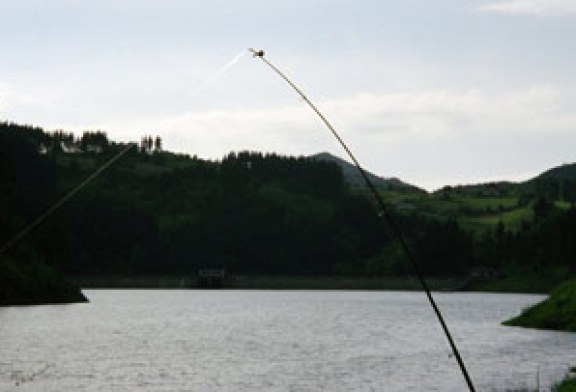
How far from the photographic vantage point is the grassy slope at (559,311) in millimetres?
91750

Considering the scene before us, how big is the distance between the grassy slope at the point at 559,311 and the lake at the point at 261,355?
1845 millimetres

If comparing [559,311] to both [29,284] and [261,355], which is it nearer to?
[261,355]

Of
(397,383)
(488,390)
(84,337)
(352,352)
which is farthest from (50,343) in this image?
(488,390)

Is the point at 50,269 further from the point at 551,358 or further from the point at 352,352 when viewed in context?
the point at 551,358

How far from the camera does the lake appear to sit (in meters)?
52.3

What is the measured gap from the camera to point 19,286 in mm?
129250

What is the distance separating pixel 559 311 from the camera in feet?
312

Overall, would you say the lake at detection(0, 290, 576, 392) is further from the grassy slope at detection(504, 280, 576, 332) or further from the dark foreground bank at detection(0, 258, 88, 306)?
the dark foreground bank at detection(0, 258, 88, 306)

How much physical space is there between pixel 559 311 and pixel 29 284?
69491 mm

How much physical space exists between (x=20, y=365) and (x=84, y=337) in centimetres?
2787

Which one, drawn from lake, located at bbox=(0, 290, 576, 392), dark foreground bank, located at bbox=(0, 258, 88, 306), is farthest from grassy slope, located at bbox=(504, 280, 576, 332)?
dark foreground bank, located at bbox=(0, 258, 88, 306)

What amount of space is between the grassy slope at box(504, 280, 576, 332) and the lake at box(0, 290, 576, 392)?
1845 mm

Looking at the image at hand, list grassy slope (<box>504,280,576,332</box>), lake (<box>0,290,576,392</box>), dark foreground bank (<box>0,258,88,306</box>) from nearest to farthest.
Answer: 1. lake (<box>0,290,576,392</box>)
2. grassy slope (<box>504,280,576,332</box>)
3. dark foreground bank (<box>0,258,88,306</box>)

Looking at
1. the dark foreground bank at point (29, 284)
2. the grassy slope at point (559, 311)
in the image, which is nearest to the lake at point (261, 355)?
the grassy slope at point (559, 311)
